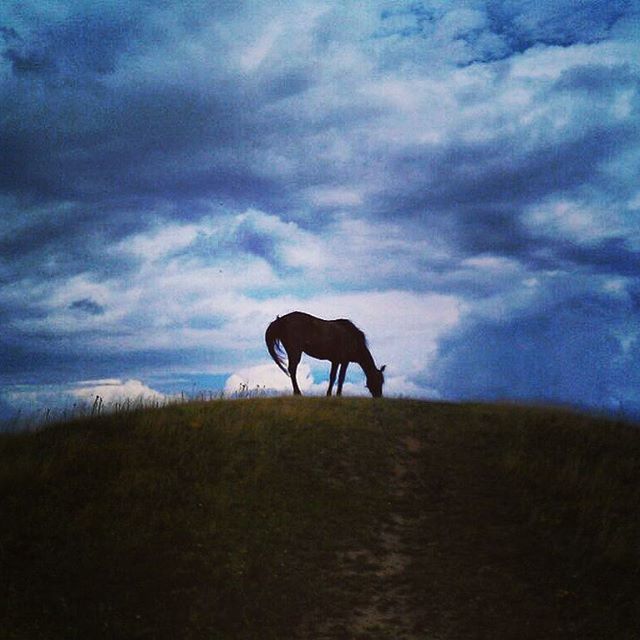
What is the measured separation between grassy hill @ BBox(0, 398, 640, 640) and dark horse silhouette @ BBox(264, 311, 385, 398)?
687 centimetres

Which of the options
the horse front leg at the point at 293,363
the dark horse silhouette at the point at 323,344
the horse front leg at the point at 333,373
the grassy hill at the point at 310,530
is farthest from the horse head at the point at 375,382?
the grassy hill at the point at 310,530

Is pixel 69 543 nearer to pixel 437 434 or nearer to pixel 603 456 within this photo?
pixel 437 434

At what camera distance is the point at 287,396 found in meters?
25.5

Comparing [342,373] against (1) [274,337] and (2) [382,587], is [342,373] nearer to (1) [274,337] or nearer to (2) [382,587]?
(1) [274,337]

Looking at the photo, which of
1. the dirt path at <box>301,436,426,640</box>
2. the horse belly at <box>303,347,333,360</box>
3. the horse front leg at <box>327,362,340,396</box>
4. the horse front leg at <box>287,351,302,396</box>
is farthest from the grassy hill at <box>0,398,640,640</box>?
the horse belly at <box>303,347,333,360</box>

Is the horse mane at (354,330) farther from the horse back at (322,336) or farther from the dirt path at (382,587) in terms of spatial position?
the dirt path at (382,587)

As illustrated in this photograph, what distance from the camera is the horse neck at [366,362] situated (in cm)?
3081

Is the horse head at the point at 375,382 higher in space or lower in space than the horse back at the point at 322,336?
lower

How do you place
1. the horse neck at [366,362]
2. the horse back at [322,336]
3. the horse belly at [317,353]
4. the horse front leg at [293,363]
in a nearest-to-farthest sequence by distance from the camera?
the horse front leg at [293,363]
the horse back at [322,336]
the horse belly at [317,353]
the horse neck at [366,362]

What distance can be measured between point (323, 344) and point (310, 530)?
1452 centimetres

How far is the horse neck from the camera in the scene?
30812mm

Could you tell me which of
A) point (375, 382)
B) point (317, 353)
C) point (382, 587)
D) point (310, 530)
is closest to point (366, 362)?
point (375, 382)

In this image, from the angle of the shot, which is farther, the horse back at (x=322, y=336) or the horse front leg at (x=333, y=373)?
the horse front leg at (x=333, y=373)

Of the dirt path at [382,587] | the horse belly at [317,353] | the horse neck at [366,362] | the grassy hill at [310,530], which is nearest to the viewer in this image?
the dirt path at [382,587]
